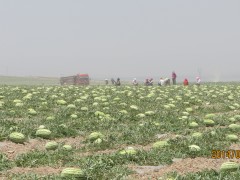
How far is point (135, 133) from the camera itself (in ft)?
33.5

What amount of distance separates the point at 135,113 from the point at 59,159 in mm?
6543
